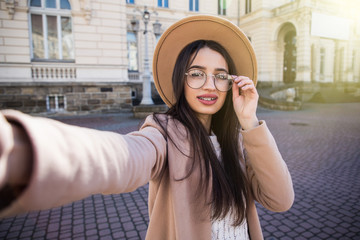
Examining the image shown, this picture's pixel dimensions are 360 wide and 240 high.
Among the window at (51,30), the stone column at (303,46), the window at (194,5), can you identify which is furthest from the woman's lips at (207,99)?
the window at (194,5)

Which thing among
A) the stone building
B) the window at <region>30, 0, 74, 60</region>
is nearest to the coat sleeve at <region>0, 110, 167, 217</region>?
the stone building

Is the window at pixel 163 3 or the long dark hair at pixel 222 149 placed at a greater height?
the window at pixel 163 3

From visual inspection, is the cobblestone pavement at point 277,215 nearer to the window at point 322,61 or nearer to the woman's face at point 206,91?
the woman's face at point 206,91

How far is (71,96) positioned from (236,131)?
12.2 metres

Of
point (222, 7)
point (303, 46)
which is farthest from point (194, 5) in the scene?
point (303, 46)

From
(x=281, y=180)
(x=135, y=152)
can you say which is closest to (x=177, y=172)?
(x=135, y=152)

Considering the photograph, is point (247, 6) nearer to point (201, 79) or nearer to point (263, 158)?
point (201, 79)

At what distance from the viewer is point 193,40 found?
1544mm

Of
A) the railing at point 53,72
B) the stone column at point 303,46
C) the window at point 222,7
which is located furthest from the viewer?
the window at point 222,7

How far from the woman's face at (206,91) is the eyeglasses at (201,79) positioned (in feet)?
0.06

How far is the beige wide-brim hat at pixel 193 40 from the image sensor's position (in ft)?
4.90

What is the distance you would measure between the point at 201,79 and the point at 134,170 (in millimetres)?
819

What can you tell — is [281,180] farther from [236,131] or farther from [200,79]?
[200,79]

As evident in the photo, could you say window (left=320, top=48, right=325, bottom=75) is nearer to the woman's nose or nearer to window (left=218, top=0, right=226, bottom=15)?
window (left=218, top=0, right=226, bottom=15)
